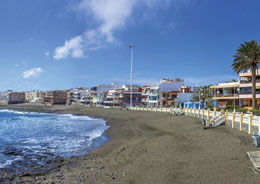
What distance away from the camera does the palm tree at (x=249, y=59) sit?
3863 cm

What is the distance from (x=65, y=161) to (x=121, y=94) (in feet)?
266

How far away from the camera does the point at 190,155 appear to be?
13.5 meters

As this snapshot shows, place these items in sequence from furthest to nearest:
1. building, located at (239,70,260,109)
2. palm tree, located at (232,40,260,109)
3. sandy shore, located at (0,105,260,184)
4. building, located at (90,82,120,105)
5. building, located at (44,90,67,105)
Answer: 1. building, located at (44,90,67,105)
2. building, located at (90,82,120,105)
3. building, located at (239,70,260,109)
4. palm tree, located at (232,40,260,109)
5. sandy shore, located at (0,105,260,184)

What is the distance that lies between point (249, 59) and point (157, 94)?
139ft

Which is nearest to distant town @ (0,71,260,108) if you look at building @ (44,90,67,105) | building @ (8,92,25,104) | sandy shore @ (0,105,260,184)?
building @ (44,90,67,105)

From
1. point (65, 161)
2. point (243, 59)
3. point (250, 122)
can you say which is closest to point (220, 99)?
point (243, 59)

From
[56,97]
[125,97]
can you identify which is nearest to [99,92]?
[125,97]

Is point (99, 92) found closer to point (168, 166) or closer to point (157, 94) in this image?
point (157, 94)

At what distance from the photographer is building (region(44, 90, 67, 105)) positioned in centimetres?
16188

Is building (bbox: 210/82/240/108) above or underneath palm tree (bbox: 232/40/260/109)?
underneath

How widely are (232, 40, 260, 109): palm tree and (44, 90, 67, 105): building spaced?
5650 inches

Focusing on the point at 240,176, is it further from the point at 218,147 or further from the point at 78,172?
the point at 78,172

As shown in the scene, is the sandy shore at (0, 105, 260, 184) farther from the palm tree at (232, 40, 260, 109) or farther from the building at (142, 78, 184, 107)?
the building at (142, 78, 184, 107)

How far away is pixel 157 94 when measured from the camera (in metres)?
79.6
